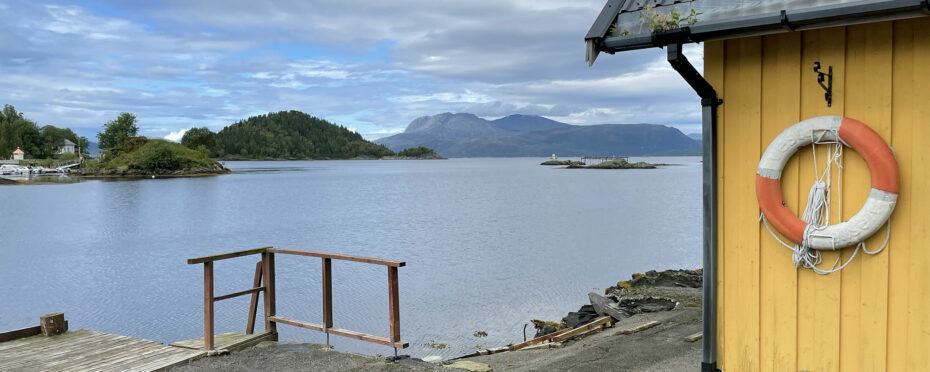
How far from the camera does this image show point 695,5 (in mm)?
4328

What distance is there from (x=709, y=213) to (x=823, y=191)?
2.45 feet

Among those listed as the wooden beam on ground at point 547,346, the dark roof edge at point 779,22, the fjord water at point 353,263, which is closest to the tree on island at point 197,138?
the fjord water at point 353,263

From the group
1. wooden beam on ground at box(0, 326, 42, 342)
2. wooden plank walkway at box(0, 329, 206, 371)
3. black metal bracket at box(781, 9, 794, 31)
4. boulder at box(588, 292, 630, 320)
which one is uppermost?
black metal bracket at box(781, 9, 794, 31)

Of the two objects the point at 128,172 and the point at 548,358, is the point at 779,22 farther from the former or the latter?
the point at 128,172

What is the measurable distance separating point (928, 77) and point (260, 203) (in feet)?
168


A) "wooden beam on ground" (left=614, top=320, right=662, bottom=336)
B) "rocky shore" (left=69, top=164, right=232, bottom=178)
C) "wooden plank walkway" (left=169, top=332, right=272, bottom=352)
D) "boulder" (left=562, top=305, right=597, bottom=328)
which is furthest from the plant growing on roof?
"rocky shore" (left=69, top=164, right=232, bottom=178)

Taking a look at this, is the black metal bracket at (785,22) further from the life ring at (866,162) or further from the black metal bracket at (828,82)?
the life ring at (866,162)

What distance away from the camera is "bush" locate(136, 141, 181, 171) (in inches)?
3873

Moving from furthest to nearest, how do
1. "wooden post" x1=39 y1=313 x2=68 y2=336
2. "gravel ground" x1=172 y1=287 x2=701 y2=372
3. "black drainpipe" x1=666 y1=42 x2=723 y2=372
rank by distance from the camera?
"wooden post" x1=39 y1=313 x2=68 y2=336 → "gravel ground" x1=172 y1=287 x2=701 y2=372 → "black drainpipe" x1=666 y1=42 x2=723 y2=372

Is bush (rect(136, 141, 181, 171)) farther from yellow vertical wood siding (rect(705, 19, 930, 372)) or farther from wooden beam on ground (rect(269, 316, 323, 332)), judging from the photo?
yellow vertical wood siding (rect(705, 19, 930, 372))

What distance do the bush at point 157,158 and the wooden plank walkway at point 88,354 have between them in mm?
99914

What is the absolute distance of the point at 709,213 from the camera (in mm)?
4582

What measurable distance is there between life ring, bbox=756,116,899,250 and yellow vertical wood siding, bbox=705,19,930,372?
0.10 metres

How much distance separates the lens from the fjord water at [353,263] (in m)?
14.2
